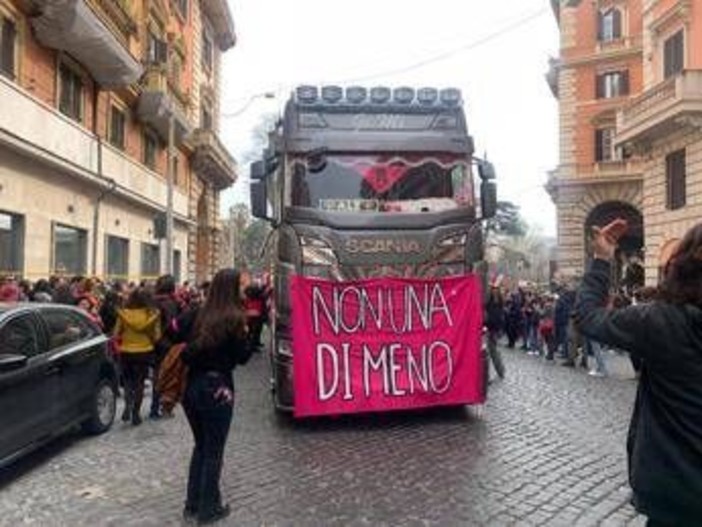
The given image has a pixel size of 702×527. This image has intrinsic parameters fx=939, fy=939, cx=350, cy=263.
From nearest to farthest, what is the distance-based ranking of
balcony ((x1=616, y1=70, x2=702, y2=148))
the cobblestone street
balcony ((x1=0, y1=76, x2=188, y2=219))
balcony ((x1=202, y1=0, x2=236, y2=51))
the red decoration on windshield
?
the cobblestone street → the red decoration on windshield → balcony ((x1=0, y1=76, x2=188, y2=219)) → balcony ((x1=616, y1=70, x2=702, y2=148)) → balcony ((x1=202, y1=0, x2=236, y2=51))

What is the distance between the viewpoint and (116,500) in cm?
702

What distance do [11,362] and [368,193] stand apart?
456 cm

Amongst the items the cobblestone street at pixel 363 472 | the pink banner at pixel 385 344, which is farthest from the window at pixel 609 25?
the pink banner at pixel 385 344

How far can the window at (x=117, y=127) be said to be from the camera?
26369 mm

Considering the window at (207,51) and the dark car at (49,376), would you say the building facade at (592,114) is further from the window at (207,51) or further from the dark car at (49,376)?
the dark car at (49,376)

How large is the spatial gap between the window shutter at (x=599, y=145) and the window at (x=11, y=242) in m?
34.8

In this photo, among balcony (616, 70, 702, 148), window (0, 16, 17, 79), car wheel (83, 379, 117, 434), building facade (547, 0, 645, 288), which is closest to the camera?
car wheel (83, 379, 117, 434)

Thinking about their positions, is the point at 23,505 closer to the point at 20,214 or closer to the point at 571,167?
the point at 20,214

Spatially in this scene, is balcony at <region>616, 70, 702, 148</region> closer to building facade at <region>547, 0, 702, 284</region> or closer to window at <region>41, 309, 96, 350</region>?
building facade at <region>547, 0, 702, 284</region>

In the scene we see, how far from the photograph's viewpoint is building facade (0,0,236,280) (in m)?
18.7

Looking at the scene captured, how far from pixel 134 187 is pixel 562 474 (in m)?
22.1

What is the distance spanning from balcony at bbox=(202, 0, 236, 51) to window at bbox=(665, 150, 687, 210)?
22871 millimetres

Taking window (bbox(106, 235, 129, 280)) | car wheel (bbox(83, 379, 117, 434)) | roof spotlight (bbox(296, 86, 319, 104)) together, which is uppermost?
roof spotlight (bbox(296, 86, 319, 104))

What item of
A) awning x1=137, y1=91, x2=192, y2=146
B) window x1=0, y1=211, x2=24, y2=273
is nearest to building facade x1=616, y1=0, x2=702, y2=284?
awning x1=137, y1=91, x2=192, y2=146
